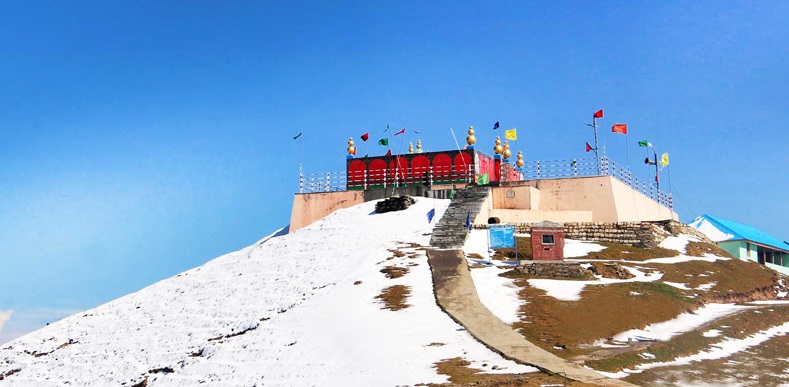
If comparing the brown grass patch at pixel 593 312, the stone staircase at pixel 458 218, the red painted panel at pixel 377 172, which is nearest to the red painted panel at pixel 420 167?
the red painted panel at pixel 377 172

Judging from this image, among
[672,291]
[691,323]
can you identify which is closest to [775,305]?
[672,291]

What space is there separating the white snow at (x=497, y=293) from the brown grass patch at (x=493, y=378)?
16.5ft

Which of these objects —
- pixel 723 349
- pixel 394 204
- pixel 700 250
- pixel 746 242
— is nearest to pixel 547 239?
pixel 723 349

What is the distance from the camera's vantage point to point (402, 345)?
18609 millimetres

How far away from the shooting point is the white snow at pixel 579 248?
32156 mm

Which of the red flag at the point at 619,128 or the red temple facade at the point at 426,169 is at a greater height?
the red flag at the point at 619,128

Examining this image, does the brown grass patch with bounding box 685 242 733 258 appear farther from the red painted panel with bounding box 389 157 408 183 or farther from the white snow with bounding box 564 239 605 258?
the red painted panel with bounding box 389 157 408 183

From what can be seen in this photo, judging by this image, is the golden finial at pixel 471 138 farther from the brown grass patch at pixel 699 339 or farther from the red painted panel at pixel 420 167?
the brown grass patch at pixel 699 339

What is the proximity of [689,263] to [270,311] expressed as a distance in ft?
61.5

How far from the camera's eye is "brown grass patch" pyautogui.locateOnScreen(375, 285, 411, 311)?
75.8 feet

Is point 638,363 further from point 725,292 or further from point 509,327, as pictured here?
point 725,292

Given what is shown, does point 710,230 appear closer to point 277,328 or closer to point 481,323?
point 481,323

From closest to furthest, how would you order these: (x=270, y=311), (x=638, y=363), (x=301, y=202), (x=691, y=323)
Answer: (x=638, y=363) < (x=691, y=323) < (x=270, y=311) < (x=301, y=202)

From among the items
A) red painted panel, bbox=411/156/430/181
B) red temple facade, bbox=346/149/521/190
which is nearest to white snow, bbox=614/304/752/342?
red temple facade, bbox=346/149/521/190
